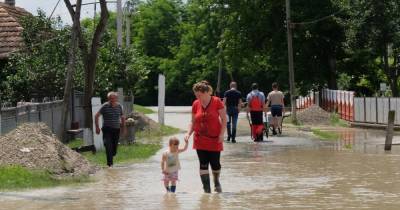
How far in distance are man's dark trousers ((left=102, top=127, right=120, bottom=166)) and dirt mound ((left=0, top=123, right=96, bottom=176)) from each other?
1226 mm

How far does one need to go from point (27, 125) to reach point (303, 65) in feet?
128

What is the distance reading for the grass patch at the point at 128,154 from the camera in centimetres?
2059

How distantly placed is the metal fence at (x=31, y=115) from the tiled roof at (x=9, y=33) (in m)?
9.10

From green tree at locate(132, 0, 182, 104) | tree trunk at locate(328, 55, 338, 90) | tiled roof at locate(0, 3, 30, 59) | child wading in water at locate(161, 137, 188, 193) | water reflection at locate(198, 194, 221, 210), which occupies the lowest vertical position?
water reflection at locate(198, 194, 221, 210)

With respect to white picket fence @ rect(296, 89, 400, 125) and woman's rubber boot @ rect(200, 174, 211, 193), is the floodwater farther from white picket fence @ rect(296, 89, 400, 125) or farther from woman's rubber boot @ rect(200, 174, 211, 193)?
white picket fence @ rect(296, 89, 400, 125)

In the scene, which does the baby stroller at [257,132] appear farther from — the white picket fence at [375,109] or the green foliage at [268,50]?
the white picket fence at [375,109]

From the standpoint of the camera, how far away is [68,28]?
34938 millimetres

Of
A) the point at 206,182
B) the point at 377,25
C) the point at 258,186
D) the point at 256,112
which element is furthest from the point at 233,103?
the point at 377,25

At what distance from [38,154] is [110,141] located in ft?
8.42

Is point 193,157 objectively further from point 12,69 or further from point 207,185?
point 12,69

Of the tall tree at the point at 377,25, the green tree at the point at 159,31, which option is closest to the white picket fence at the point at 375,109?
the tall tree at the point at 377,25

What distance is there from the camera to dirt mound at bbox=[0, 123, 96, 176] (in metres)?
16.2

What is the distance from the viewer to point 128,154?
22094mm

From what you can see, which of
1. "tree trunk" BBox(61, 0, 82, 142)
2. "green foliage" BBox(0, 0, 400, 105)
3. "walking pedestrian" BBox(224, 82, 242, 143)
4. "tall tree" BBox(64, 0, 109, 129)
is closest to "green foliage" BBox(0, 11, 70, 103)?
"green foliage" BBox(0, 0, 400, 105)
